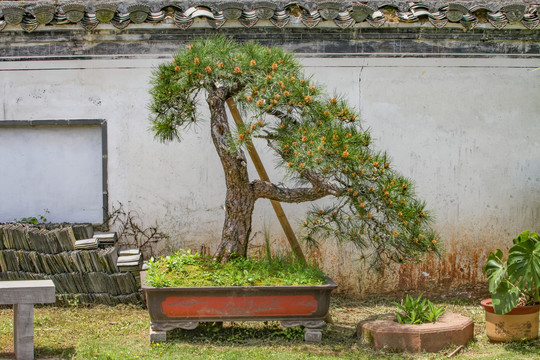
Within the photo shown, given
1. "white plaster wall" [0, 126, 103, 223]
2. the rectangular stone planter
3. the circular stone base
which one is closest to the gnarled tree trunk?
the rectangular stone planter

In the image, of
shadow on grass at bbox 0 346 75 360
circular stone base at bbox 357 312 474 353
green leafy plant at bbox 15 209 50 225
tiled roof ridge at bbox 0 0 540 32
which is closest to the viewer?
shadow on grass at bbox 0 346 75 360

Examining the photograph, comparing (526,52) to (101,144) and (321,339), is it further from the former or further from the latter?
(101,144)

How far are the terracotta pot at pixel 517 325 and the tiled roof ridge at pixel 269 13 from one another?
3021mm

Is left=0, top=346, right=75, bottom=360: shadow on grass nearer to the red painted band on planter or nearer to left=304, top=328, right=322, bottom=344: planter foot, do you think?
the red painted band on planter

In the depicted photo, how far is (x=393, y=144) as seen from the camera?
7.29m

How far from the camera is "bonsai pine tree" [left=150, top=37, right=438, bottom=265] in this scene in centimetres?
516

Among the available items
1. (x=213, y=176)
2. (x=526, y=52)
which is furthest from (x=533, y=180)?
(x=213, y=176)

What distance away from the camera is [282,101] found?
5195 millimetres

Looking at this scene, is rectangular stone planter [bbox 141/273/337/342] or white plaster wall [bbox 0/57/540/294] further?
white plaster wall [bbox 0/57/540/294]

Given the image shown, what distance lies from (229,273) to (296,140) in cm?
129

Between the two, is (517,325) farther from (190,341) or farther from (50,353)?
(50,353)

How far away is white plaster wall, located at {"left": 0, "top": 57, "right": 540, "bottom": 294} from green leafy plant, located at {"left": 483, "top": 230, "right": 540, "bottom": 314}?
185 centimetres

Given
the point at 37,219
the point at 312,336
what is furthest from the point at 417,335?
the point at 37,219

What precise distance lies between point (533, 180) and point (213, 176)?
11.3ft
